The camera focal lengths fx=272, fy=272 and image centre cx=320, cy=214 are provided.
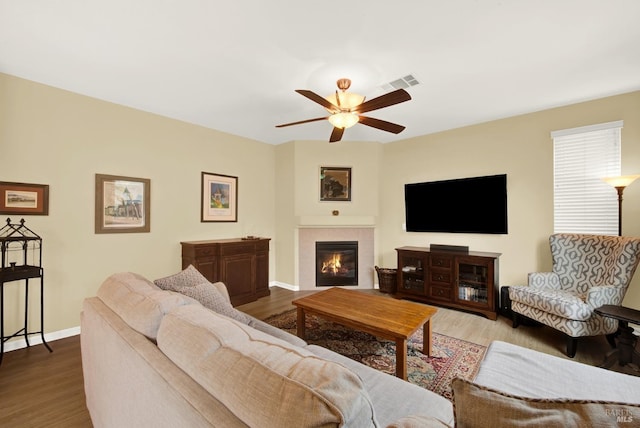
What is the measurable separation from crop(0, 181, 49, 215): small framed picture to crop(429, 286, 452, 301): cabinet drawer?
479cm

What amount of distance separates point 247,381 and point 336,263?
14.2 feet

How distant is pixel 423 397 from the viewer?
127 cm

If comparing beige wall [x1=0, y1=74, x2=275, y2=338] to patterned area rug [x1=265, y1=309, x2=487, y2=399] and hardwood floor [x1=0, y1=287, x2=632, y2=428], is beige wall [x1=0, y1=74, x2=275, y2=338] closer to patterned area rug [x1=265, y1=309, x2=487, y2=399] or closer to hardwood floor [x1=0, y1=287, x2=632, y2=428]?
hardwood floor [x1=0, y1=287, x2=632, y2=428]

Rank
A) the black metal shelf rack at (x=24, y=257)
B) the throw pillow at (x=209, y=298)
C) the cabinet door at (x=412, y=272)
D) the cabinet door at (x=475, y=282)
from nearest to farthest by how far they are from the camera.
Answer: the throw pillow at (x=209, y=298) → the black metal shelf rack at (x=24, y=257) → the cabinet door at (x=475, y=282) → the cabinet door at (x=412, y=272)

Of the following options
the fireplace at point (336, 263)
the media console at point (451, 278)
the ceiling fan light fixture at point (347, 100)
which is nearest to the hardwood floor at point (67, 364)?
the media console at point (451, 278)

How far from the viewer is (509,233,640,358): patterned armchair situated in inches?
99.7

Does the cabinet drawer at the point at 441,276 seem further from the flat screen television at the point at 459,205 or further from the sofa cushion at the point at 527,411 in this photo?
the sofa cushion at the point at 527,411

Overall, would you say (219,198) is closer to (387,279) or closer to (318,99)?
(318,99)

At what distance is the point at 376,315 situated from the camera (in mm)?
2336

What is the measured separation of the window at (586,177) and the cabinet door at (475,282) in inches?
39.8

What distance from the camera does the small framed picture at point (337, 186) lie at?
4891 mm

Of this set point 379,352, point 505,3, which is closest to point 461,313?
point 379,352

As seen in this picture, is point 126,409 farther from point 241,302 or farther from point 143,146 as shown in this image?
point 143,146

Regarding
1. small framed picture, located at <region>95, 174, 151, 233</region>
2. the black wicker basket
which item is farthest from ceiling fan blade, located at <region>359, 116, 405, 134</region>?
small framed picture, located at <region>95, 174, 151, 233</region>
